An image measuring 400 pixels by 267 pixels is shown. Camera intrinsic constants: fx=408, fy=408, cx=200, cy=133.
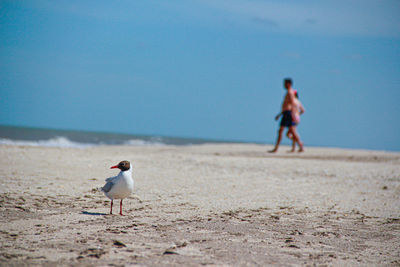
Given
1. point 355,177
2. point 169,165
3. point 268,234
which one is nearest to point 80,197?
point 268,234

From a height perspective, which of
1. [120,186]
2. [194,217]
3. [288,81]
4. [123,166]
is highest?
[288,81]

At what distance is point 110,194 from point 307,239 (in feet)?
8.14

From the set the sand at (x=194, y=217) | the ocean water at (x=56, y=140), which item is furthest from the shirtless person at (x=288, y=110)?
the ocean water at (x=56, y=140)

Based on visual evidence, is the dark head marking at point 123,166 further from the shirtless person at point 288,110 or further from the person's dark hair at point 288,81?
the person's dark hair at point 288,81

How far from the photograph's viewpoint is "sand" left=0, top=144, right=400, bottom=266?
3527 mm

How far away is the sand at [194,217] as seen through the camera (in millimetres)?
3527

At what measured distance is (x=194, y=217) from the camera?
5.21 meters

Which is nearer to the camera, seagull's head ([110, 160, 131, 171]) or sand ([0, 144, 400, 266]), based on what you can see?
sand ([0, 144, 400, 266])

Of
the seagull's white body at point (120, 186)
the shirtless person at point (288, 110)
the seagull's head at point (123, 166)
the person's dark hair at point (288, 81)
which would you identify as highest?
the person's dark hair at point (288, 81)

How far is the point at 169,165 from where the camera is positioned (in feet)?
33.5

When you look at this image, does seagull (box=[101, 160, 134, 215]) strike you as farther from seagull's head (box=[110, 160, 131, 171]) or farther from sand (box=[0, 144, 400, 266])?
sand (box=[0, 144, 400, 266])

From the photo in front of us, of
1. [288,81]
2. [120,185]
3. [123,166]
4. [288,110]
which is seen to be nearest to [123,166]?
[123,166]

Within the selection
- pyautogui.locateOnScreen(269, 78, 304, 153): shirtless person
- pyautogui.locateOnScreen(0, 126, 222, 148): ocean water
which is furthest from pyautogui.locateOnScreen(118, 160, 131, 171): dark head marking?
pyautogui.locateOnScreen(0, 126, 222, 148): ocean water

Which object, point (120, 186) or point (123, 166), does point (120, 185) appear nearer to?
point (120, 186)
